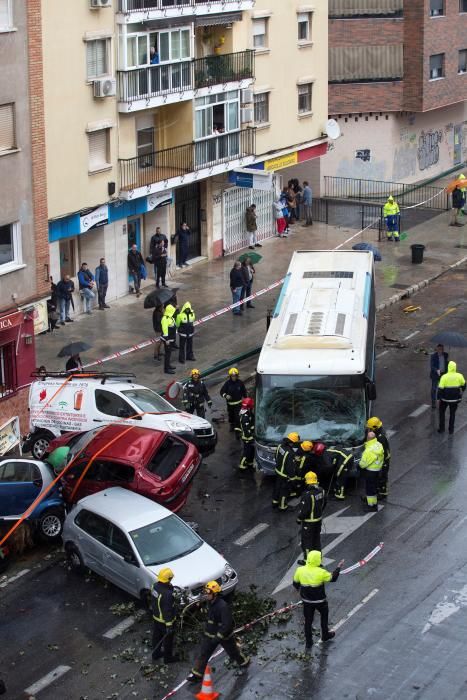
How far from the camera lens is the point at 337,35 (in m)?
48.3

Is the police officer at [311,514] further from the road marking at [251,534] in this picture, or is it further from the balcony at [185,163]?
the balcony at [185,163]

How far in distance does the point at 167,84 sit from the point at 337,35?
13.7 meters

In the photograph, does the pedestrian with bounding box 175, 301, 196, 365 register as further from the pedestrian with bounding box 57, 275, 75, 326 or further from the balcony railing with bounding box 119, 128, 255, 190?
the balcony railing with bounding box 119, 128, 255, 190

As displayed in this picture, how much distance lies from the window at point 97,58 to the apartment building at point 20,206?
699 centimetres

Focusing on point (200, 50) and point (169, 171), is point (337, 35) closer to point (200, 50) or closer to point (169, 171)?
point (200, 50)

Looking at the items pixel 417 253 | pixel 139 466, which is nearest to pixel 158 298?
pixel 139 466

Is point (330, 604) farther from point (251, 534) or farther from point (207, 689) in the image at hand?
point (207, 689)

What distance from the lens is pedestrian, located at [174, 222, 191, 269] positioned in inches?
1549

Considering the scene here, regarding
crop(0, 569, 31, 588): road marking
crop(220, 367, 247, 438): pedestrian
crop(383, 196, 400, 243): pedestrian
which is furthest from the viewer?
crop(383, 196, 400, 243): pedestrian

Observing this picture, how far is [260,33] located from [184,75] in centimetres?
502

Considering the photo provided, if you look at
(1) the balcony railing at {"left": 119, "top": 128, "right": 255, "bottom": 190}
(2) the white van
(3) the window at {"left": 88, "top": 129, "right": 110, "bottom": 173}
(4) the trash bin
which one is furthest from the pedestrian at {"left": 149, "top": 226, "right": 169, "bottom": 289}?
(2) the white van

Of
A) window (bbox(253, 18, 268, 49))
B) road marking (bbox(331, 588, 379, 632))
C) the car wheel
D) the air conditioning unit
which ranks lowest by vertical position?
road marking (bbox(331, 588, 379, 632))

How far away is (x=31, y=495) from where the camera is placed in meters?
21.3

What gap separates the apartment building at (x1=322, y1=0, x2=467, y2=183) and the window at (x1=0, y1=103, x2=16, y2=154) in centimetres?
2213
